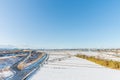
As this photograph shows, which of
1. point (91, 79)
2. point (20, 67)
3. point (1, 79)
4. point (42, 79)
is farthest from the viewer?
point (20, 67)

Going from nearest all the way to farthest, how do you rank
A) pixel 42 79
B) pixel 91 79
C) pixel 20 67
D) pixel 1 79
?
pixel 1 79 < pixel 42 79 < pixel 91 79 < pixel 20 67

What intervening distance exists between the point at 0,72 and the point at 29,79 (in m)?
2.28

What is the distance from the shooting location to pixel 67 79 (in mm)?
9172

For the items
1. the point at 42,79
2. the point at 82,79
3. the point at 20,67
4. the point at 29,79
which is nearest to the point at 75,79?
the point at 82,79

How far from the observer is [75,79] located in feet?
30.3

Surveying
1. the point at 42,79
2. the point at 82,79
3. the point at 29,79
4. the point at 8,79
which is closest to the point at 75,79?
the point at 82,79

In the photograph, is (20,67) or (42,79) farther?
(20,67)

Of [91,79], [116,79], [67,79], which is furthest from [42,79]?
[116,79]

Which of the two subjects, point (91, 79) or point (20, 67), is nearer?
point (91, 79)

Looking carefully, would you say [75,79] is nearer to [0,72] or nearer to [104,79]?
[104,79]

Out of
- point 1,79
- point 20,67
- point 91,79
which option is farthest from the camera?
point 20,67

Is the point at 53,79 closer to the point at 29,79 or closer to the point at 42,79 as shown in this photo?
the point at 42,79

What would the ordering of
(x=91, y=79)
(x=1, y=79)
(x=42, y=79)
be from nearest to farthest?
(x=1, y=79) < (x=42, y=79) < (x=91, y=79)

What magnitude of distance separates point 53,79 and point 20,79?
166cm
